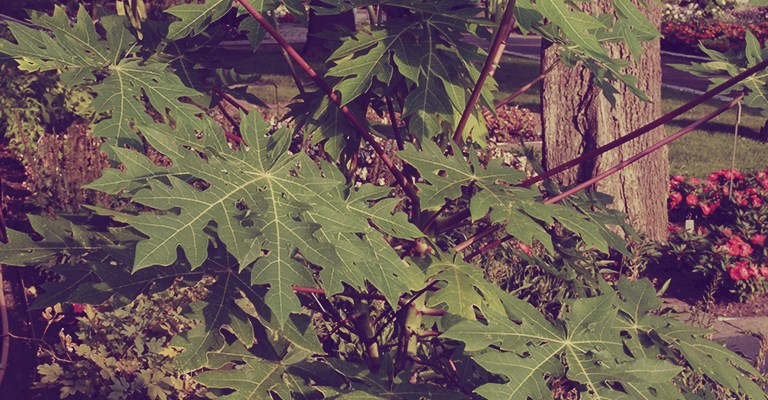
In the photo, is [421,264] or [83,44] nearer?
[421,264]

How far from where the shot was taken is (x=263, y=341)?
203 cm

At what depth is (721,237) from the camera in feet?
19.7

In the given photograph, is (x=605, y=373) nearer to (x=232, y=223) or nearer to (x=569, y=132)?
(x=232, y=223)

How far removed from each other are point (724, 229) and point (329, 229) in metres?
5.15

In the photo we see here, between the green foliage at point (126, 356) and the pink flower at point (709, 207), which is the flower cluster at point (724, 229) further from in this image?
the green foliage at point (126, 356)

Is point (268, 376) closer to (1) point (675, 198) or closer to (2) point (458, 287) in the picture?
(2) point (458, 287)

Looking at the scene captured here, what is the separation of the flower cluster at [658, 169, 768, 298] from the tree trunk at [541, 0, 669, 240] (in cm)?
33

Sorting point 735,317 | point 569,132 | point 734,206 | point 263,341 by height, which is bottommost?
point 735,317

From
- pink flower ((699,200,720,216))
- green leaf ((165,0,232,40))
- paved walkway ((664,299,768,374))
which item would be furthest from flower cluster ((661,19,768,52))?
green leaf ((165,0,232,40))

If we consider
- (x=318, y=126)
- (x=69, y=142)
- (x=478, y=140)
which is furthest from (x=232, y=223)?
(x=69, y=142)

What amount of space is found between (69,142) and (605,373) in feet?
17.5

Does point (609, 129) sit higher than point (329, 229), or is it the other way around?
point (329, 229)

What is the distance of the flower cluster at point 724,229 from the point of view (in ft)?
18.2

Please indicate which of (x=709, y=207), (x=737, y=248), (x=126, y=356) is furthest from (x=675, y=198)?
(x=126, y=356)
